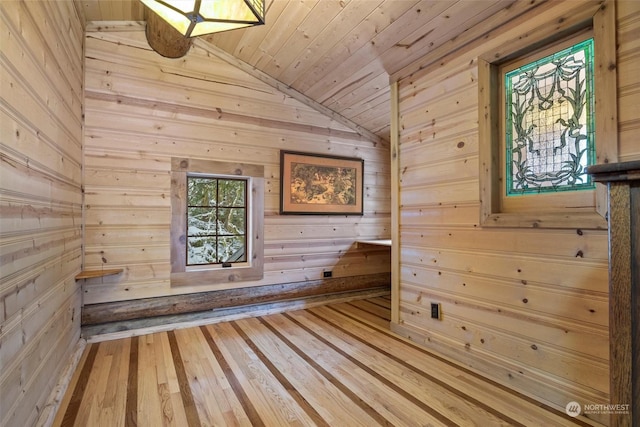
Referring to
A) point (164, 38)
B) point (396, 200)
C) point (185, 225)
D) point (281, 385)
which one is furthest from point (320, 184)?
point (281, 385)

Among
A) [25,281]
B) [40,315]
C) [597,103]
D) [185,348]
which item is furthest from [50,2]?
[597,103]

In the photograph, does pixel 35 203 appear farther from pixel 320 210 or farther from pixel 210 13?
pixel 320 210

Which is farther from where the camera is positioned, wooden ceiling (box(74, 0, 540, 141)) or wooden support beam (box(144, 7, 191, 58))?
wooden support beam (box(144, 7, 191, 58))

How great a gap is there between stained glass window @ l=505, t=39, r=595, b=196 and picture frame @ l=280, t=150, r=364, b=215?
2.17 m

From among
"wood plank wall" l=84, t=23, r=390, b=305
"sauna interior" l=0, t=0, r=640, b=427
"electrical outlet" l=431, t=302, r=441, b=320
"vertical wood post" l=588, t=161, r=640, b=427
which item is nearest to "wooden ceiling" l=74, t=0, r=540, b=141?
"sauna interior" l=0, t=0, r=640, b=427

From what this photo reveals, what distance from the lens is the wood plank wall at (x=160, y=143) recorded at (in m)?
2.82

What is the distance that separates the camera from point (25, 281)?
1402 mm

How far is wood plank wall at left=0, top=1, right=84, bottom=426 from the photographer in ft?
4.02

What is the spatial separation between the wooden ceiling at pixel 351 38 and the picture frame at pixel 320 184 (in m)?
0.74

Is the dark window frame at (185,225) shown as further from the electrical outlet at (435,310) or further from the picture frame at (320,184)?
the electrical outlet at (435,310)

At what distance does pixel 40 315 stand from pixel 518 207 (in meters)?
2.89

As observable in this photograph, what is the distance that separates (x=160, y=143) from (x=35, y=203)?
1.67 meters

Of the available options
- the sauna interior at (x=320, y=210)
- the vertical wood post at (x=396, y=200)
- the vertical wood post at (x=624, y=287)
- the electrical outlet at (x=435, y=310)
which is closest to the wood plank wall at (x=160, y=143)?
the sauna interior at (x=320, y=210)

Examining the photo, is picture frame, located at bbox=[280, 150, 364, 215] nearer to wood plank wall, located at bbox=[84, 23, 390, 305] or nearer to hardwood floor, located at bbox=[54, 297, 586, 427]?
wood plank wall, located at bbox=[84, 23, 390, 305]
